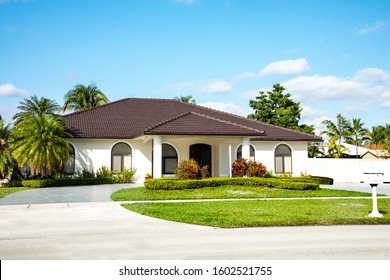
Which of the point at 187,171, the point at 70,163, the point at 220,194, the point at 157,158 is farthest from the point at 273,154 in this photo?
the point at 70,163

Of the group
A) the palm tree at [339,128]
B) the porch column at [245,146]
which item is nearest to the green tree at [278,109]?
the palm tree at [339,128]

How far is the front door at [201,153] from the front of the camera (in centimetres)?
2847

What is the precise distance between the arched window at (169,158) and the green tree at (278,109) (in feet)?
66.6

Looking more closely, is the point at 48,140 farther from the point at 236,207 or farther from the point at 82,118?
the point at 236,207

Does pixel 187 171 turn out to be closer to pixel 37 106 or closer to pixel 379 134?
pixel 37 106

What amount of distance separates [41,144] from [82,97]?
77.2ft

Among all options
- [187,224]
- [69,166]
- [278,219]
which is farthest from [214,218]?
[69,166]

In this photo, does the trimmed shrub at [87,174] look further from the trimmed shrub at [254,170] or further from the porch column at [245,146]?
the trimmed shrub at [254,170]

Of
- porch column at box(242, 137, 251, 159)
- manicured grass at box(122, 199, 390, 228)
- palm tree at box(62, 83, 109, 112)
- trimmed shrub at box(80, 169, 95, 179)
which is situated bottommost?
manicured grass at box(122, 199, 390, 228)

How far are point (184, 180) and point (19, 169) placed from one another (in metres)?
12.6

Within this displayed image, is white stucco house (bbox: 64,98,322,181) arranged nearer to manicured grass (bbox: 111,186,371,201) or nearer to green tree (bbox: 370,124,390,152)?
manicured grass (bbox: 111,186,371,201)

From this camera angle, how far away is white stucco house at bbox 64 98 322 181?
23.6 m

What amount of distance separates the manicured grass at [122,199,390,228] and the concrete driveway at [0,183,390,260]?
539mm

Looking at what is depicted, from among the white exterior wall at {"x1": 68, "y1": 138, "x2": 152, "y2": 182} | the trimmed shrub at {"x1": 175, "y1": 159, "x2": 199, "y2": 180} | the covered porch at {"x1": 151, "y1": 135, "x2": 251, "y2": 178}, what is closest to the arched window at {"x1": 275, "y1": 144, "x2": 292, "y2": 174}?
the covered porch at {"x1": 151, "y1": 135, "x2": 251, "y2": 178}
